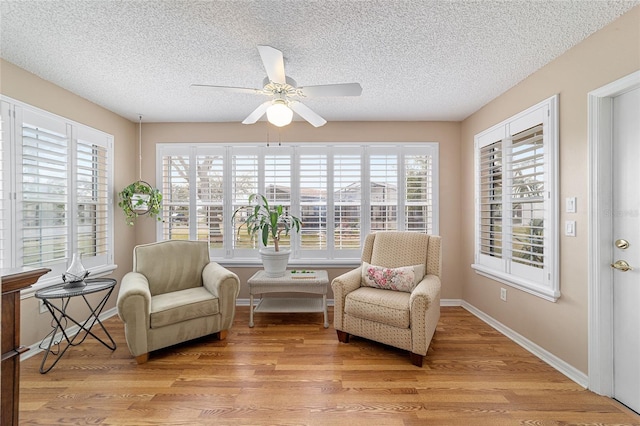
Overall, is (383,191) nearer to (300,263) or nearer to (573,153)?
(300,263)

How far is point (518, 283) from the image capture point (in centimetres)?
269

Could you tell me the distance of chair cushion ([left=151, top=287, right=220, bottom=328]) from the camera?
2.45 metres

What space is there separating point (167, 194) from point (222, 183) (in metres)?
0.76

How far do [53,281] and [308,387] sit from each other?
8.39 ft

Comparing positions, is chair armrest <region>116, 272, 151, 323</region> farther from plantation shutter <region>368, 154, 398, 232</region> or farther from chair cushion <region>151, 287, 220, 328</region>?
plantation shutter <region>368, 154, 398, 232</region>

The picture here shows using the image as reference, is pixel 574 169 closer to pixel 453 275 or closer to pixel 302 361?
pixel 453 275

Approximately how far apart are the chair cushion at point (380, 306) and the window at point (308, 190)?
112 centimetres

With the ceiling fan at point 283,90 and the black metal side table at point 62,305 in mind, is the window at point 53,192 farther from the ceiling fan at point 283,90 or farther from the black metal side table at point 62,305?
the ceiling fan at point 283,90

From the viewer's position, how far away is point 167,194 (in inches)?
152

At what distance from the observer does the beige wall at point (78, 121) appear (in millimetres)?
2451

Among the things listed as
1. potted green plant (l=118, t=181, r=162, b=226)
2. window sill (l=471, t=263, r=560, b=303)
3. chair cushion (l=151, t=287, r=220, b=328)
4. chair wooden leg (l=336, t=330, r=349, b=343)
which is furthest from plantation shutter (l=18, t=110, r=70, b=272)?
window sill (l=471, t=263, r=560, b=303)

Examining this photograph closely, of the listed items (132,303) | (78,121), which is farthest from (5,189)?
(132,303)

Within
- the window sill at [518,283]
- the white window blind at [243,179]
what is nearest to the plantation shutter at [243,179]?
the white window blind at [243,179]

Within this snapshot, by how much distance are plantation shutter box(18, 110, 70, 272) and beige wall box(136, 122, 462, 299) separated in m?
1.07
